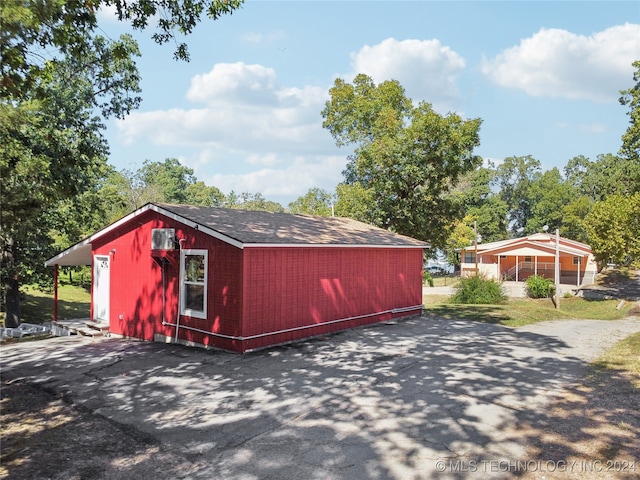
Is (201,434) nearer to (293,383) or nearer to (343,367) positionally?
(293,383)

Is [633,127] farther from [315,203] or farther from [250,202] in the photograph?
[250,202]

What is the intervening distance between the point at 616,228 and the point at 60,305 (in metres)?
33.8

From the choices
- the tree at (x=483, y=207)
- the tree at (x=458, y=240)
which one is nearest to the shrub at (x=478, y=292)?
the tree at (x=458, y=240)

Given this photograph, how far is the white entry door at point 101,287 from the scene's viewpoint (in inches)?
553

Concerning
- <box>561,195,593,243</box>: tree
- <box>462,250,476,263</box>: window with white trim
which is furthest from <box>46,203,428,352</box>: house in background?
<box>561,195,593,243</box>: tree

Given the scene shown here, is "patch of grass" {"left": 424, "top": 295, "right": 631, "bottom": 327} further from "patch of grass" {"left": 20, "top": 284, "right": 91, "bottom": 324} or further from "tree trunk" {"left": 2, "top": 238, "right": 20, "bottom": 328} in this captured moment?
"patch of grass" {"left": 20, "top": 284, "right": 91, "bottom": 324}

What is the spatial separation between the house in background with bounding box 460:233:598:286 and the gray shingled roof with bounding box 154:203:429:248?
26.1 metres

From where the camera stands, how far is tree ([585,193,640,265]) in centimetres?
2486

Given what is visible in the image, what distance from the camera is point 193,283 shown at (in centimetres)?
1166

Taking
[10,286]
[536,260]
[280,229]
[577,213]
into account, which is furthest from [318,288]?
[577,213]

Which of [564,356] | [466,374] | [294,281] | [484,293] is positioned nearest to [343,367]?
[466,374]

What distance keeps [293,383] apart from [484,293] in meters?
19.3

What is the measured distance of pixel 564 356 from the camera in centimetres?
1061

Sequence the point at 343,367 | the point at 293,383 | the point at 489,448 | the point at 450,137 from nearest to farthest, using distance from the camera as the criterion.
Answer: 1. the point at 489,448
2. the point at 293,383
3. the point at 343,367
4. the point at 450,137
